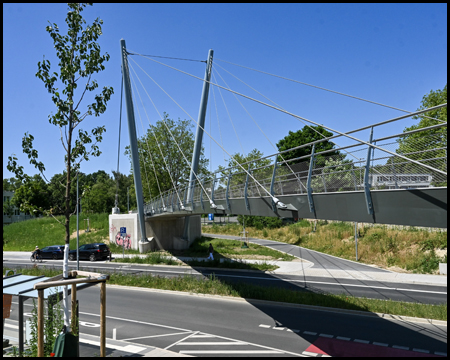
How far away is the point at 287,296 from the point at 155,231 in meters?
22.3

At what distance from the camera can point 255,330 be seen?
11.1 meters

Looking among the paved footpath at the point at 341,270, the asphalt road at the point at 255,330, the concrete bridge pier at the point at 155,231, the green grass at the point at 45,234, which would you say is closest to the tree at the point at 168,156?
the green grass at the point at 45,234

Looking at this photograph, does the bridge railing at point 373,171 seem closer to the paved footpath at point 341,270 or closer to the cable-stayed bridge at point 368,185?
the cable-stayed bridge at point 368,185

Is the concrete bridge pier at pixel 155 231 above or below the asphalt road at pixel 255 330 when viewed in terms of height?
above

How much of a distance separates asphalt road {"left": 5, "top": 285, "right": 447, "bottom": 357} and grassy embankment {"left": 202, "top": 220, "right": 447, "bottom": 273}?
1317cm

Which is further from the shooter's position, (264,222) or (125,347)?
(264,222)

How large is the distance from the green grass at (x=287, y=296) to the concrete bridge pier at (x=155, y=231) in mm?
14749

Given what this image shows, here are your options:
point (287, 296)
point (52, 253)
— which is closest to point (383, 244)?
point (287, 296)

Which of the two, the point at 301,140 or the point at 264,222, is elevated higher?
the point at 301,140

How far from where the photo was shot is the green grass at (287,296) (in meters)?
12.6

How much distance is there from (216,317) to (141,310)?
3005 millimetres

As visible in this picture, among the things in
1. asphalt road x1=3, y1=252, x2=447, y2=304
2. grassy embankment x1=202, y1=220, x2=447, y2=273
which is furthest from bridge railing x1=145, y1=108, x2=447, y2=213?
grassy embankment x1=202, y1=220, x2=447, y2=273

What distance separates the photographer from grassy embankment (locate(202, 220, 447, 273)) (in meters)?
23.7

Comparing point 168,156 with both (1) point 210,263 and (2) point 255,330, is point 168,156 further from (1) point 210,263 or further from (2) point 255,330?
(2) point 255,330
